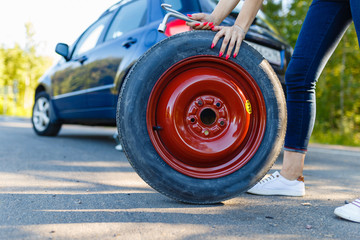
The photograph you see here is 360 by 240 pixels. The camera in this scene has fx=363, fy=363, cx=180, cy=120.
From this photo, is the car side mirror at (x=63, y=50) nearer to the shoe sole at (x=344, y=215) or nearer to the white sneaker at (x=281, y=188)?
the white sneaker at (x=281, y=188)

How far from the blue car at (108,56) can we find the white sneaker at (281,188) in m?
1.67

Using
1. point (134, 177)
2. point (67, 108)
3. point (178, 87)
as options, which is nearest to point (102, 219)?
point (178, 87)

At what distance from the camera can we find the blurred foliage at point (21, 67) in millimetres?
34409

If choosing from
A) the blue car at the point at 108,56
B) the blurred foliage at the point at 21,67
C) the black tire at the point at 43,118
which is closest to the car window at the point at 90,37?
the blue car at the point at 108,56

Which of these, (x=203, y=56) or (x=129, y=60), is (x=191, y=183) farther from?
(x=129, y=60)

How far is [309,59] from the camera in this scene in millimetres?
2287

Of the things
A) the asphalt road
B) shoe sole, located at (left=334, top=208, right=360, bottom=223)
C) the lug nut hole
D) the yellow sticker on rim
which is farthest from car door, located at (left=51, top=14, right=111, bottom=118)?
shoe sole, located at (left=334, top=208, right=360, bottom=223)

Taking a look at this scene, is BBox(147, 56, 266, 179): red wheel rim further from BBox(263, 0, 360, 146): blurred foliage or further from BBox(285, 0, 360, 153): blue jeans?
BBox(263, 0, 360, 146): blurred foliage

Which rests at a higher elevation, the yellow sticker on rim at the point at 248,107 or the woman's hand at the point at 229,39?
the woman's hand at the point at 229,39

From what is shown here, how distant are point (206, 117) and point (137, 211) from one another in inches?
24.5

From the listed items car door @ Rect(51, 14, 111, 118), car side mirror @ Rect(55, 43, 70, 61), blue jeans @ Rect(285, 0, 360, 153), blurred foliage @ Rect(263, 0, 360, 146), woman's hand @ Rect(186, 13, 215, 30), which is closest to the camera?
woman's hand @ Rect(186, 13, 215, 30)

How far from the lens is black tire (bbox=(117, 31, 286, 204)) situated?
187cm

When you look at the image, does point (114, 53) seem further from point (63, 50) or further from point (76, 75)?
point (63, 50)

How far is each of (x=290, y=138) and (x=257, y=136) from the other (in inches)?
18.6
